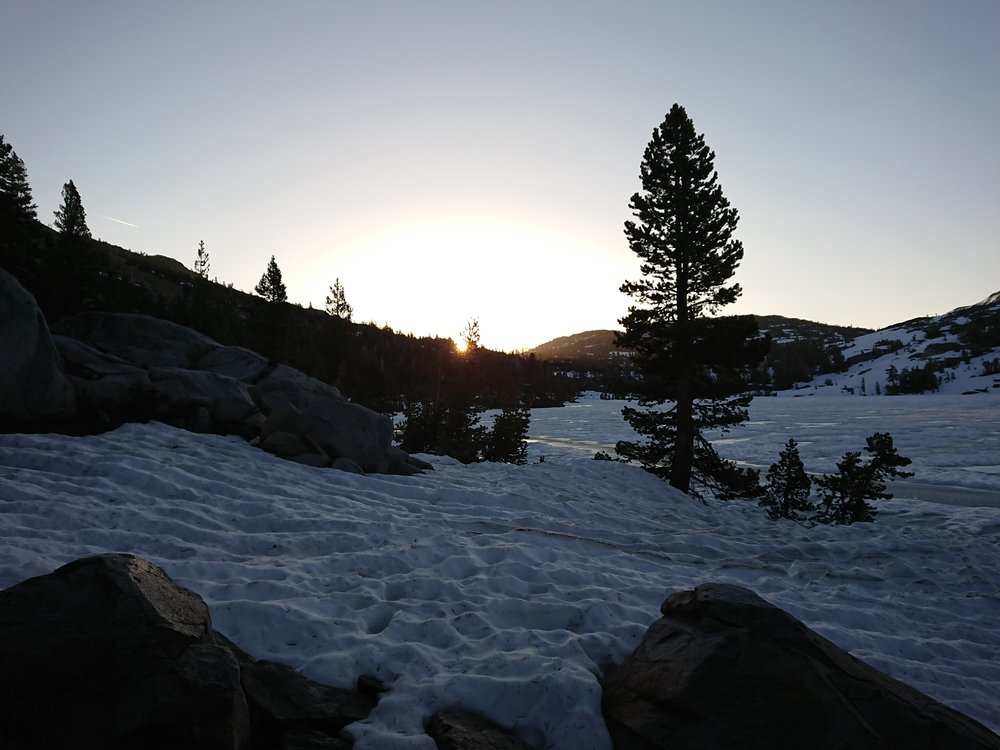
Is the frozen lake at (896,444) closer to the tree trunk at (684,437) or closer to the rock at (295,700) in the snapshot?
the tree trunk at (684,437)

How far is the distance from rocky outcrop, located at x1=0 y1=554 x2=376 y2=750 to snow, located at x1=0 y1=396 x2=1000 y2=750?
100cm

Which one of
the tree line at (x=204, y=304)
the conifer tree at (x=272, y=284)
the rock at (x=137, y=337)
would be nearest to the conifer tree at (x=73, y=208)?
the tree line at (x=204, y=304)

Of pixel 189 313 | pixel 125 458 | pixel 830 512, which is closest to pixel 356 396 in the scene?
pixel 189 313

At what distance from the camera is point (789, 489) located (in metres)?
16.0

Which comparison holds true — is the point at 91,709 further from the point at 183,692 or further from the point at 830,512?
the point at 830,512

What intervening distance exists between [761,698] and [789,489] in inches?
573

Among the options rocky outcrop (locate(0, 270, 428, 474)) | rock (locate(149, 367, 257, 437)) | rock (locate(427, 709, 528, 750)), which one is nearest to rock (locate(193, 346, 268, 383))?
rocky outcrop (locate(0, 270, 428, 474))

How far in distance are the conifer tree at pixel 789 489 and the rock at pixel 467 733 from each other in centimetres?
1411

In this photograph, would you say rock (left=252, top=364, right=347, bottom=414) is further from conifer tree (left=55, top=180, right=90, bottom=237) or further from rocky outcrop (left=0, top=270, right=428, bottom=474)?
conifer tree (left=55, top=180, right=90, bottom=237)

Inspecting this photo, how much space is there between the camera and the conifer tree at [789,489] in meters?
15.6

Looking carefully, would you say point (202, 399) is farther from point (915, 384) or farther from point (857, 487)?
point (915, 384)

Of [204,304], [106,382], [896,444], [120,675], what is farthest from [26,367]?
[896,444]

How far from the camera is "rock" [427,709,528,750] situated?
344 centimetres

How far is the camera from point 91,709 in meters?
2.82
